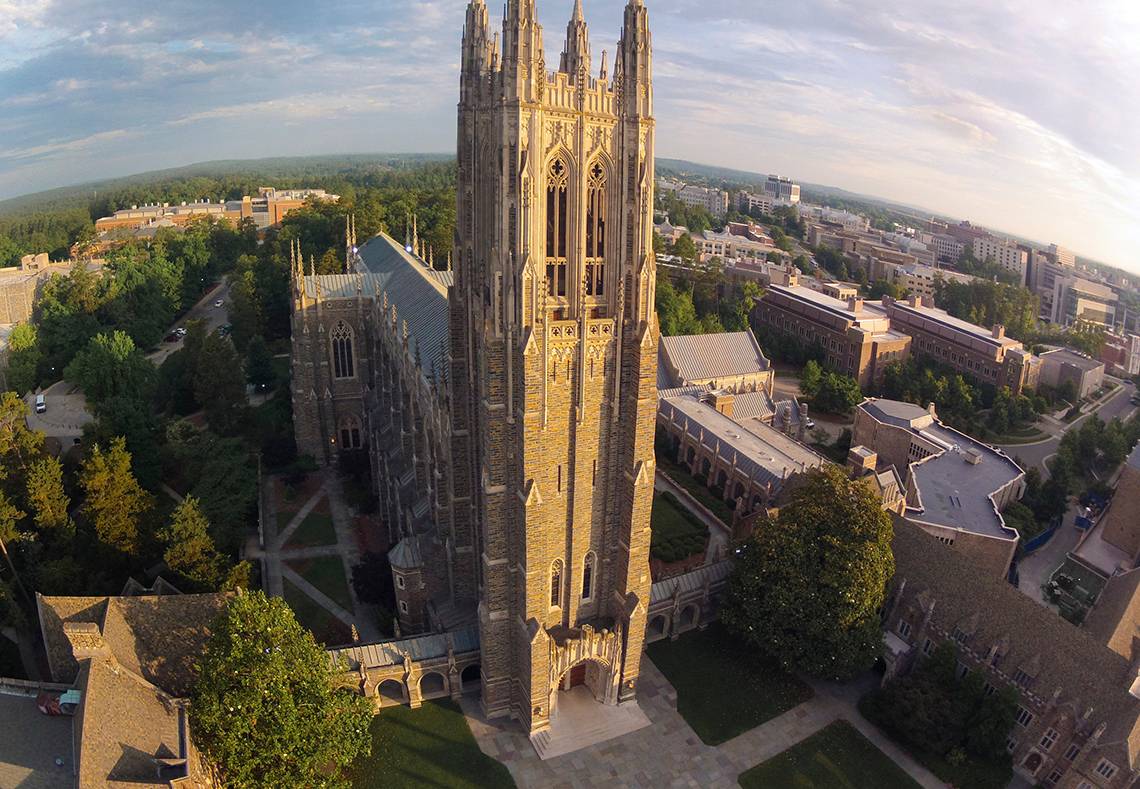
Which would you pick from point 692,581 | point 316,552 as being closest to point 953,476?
Result: point 692,581

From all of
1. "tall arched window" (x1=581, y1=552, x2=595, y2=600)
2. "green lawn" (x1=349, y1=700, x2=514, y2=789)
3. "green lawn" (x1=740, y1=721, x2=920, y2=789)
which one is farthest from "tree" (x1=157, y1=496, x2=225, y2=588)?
"green lawn" (x1=740, y1=721, x2=920, y2=789)

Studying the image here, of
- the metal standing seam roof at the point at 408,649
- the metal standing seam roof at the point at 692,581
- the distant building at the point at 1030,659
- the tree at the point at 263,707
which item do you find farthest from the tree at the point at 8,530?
the distant building at the point at 1030,659

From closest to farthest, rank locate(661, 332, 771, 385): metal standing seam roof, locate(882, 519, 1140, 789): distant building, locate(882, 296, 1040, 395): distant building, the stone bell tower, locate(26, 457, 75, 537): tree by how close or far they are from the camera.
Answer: the stone bell tower < locate(882, 519, 1140, 789): distant building < locate(26, 457, 75, 537): tree < locate(661, 332, 771, 385): metal standing seam roof < locate(882, 296, 1040, 395): distant building

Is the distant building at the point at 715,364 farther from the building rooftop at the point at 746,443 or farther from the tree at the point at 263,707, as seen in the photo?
the tree at the point at 263,707

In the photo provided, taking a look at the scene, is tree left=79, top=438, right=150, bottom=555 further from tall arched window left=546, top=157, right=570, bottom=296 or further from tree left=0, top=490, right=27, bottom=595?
tall arched window left=546, top=157, right=570, bottom=296

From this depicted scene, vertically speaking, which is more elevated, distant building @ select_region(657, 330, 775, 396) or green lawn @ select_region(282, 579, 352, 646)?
distant building @ select_region(657, 330, 775, 396)

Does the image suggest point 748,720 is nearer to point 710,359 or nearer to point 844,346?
point 710,359
